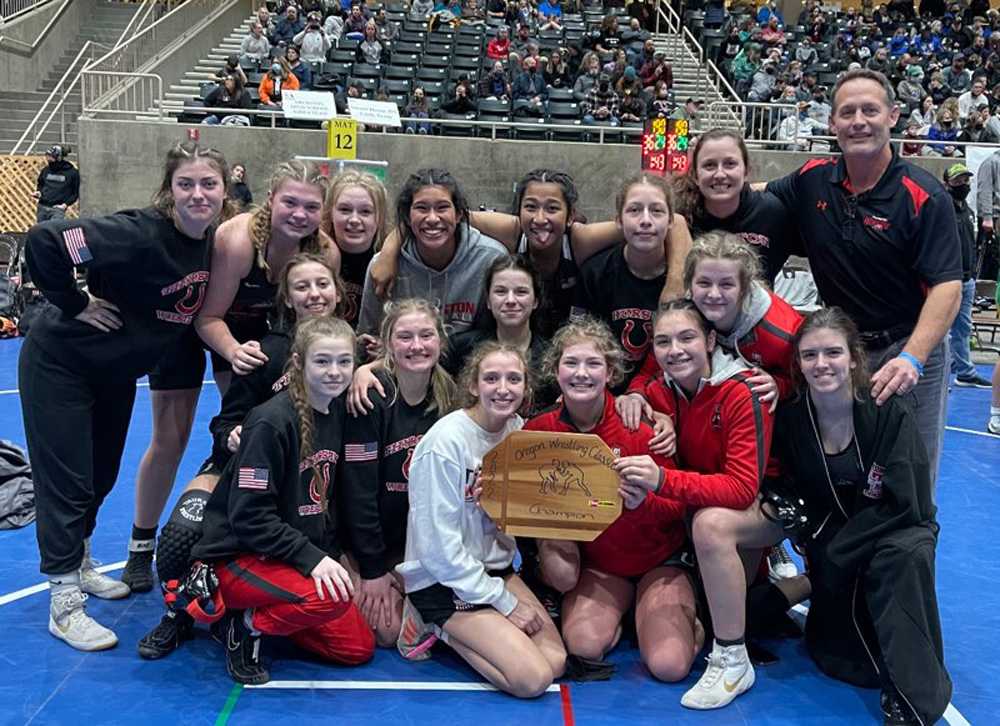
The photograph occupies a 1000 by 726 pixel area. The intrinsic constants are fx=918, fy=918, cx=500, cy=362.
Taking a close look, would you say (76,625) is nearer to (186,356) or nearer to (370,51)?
(186,356)

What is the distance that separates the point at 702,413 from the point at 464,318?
1139mm

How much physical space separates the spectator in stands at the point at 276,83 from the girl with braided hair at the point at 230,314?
11422 millimetres

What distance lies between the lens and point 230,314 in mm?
3803

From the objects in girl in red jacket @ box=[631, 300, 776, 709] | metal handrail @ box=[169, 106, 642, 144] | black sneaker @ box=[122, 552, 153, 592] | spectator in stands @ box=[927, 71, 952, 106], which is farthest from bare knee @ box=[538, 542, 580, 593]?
spectator in stands @ box=[927, 71, 952, 106]

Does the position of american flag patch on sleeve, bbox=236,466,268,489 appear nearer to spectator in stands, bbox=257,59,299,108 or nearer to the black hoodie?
the black hoodie

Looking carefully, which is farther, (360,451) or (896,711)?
(360,451)

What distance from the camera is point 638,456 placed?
3166 mm

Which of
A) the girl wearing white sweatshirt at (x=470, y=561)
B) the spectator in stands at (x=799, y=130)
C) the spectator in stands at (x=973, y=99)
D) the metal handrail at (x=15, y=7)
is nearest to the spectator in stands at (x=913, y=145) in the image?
the spectator in stands at (x=799, y=130)

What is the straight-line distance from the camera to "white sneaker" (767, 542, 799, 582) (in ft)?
13.2

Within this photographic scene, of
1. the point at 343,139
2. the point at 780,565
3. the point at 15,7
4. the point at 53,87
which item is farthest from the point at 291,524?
the point at 15,7

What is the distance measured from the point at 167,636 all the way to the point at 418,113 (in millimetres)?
11668

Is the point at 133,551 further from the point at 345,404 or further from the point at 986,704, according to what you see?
the point at 986,704

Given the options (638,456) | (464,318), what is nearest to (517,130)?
(464,318)

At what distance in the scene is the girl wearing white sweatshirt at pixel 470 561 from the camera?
10.4ft
